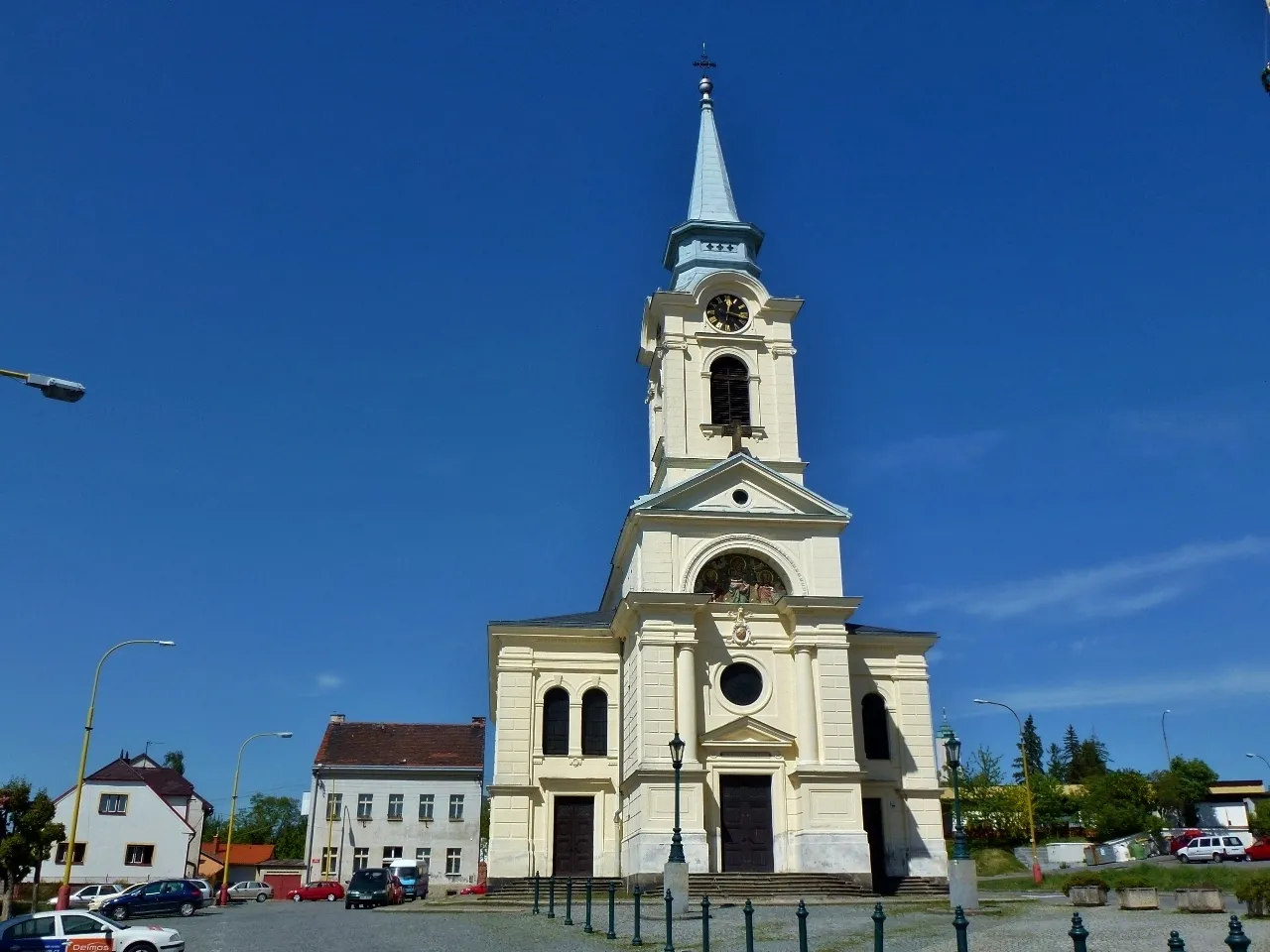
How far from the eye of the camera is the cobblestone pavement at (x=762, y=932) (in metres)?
17.3

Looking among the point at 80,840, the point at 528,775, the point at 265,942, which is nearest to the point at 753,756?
the point at 528,775

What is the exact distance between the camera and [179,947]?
70.3ft

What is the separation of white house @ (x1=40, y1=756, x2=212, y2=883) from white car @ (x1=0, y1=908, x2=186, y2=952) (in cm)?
4313

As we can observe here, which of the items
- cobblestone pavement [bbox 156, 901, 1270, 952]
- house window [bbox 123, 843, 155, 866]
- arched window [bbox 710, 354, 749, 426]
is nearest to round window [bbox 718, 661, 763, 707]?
cobblestone pavement [bbox 156, 901, 1270, 952]

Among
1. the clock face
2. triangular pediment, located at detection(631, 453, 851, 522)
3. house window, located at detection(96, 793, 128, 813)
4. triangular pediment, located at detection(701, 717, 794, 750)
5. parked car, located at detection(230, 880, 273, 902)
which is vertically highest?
the clock face

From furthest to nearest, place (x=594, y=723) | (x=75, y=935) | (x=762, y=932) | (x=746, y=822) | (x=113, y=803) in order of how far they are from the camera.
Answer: (x=113, y=803), (x=594, y=723), (x=746, y=822), (x=75, y=935), (x=762, y=932)

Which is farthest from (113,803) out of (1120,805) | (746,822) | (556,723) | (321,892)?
(1120,805)

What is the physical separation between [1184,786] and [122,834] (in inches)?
2785

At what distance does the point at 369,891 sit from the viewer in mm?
38156

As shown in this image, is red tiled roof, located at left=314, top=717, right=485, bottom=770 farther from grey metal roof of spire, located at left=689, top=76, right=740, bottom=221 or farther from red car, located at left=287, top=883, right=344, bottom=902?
grey metal roof of spire, located at left=689, top=76, right=740, bottom=221

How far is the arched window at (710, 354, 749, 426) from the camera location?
40469 millimetres

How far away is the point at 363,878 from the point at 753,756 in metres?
14.8

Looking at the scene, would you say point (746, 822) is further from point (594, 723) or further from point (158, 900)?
point (158, 900)

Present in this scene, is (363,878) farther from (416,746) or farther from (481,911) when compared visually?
(416,746)
